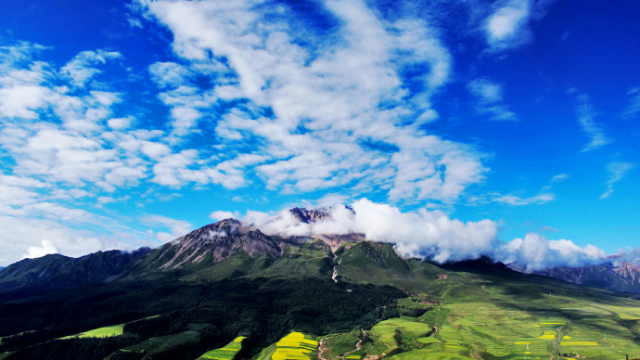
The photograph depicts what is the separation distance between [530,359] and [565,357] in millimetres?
19500

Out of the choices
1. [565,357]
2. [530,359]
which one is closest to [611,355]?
[565,357]

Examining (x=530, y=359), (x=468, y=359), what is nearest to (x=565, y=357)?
(x=530, y=359)

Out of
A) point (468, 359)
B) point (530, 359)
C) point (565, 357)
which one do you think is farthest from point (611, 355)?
point (468, 359)

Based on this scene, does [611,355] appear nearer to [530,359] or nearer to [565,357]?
[565,357]

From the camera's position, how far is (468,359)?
653 ft

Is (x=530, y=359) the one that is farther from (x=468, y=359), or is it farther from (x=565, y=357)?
(x=468, y=359)

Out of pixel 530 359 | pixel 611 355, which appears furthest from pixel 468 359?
pixel 611 355

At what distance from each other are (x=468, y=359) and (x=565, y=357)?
52284 mm

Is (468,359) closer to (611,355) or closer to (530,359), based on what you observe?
(530,359)

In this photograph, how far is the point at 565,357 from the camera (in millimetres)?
193125

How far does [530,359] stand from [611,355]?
46332mm

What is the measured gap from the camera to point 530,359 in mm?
193375

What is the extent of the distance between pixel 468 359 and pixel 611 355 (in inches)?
3106
